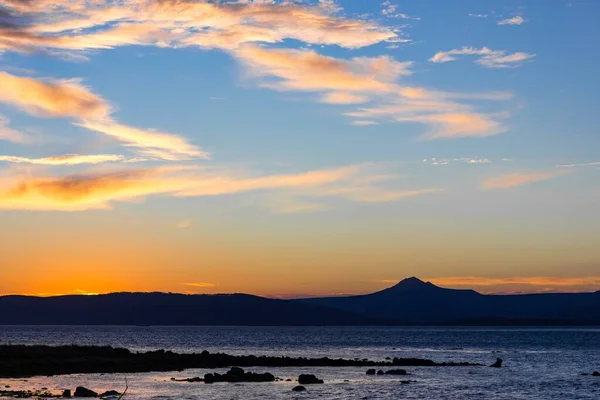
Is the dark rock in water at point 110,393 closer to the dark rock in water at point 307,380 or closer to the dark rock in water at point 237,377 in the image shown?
the dark rock in water at point 237,377

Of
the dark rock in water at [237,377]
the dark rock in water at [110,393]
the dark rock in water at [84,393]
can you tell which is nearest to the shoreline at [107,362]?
the dark rock in water at [237,377]

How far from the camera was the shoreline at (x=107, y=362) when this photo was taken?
3270 inches

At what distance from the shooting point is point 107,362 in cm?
8938

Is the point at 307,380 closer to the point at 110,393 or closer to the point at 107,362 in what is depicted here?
the point at 110,393

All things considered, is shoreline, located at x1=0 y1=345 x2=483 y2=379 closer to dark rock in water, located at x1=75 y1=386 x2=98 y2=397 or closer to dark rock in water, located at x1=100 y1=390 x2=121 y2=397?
dark rock in water, located at x1=75 y1=386 x2=98 y2=397

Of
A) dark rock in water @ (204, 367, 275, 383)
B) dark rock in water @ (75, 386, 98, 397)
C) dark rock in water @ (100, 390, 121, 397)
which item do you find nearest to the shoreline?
dark rock in water @ (204, 367, 275, 383)

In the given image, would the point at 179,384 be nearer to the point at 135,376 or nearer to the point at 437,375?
the point at 135,376

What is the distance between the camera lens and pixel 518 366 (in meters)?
111

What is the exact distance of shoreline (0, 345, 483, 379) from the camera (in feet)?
273

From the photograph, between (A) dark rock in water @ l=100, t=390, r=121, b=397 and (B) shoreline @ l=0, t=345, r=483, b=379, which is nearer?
(A) dark rock in water @ l=100, t=390, r=121, b=397

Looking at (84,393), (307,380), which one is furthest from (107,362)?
(84,393)

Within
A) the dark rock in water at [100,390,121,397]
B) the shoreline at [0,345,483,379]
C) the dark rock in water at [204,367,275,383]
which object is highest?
the shoreline at [0,345,483,379]

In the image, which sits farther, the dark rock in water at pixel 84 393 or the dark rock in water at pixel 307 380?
the dark rock in water at pixel 307 380

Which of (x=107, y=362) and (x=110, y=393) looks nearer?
(x=110, y=393)
